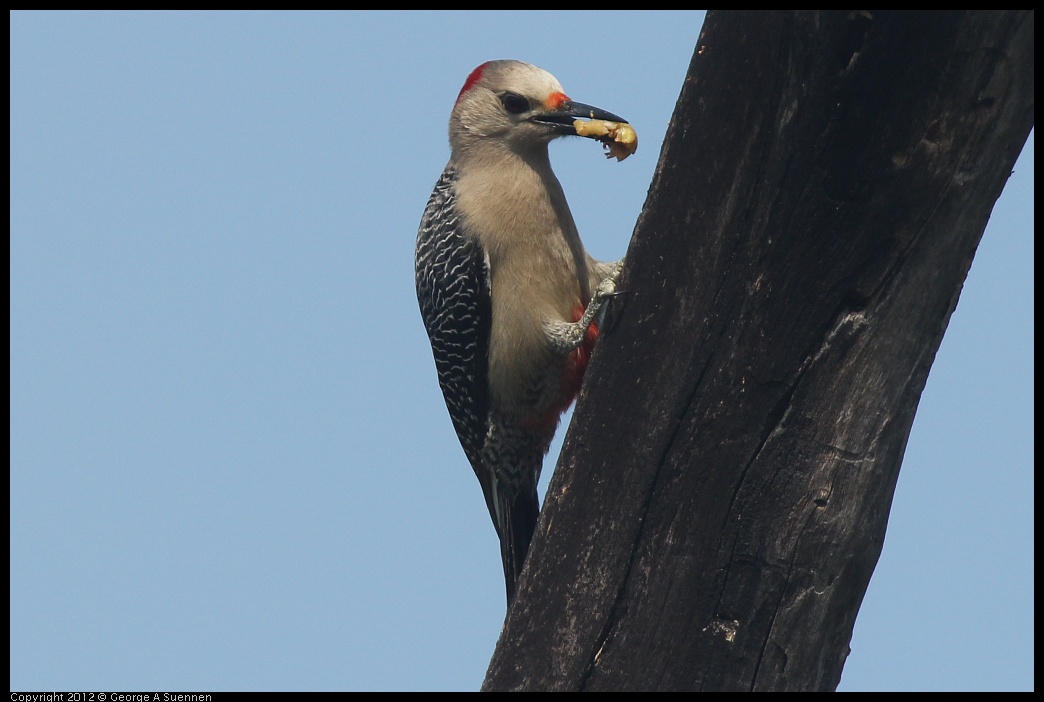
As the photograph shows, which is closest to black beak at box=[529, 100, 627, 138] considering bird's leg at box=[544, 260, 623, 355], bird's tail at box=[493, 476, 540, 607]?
bird's leg at box=[544, 260, 623, 355]

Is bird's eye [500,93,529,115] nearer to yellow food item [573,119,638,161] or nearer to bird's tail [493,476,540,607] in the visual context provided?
yellow food item [573,119,638,161]

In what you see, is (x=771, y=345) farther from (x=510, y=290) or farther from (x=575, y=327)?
(x=510, y=290)

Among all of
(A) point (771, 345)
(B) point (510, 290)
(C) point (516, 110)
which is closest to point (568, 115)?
(C) point (516, 110)

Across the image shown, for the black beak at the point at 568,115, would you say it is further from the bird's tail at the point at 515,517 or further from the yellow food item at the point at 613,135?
the bird's tail at the point at 515,517

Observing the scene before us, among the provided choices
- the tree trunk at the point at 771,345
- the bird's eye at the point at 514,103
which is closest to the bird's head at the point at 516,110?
the bird's eye at the point at 514,103

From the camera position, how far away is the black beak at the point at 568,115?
612 cm

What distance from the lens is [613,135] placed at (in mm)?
5891

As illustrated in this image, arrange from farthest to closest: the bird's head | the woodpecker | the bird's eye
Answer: the bird's eye
the bird's head
the woodpecker

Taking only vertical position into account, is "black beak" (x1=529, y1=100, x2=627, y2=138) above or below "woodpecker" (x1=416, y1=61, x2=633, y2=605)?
above

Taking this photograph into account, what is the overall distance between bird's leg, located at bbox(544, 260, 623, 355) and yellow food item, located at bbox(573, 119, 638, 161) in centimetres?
63

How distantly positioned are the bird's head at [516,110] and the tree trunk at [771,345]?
2.55 meters

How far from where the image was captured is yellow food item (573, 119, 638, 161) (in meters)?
5.79
